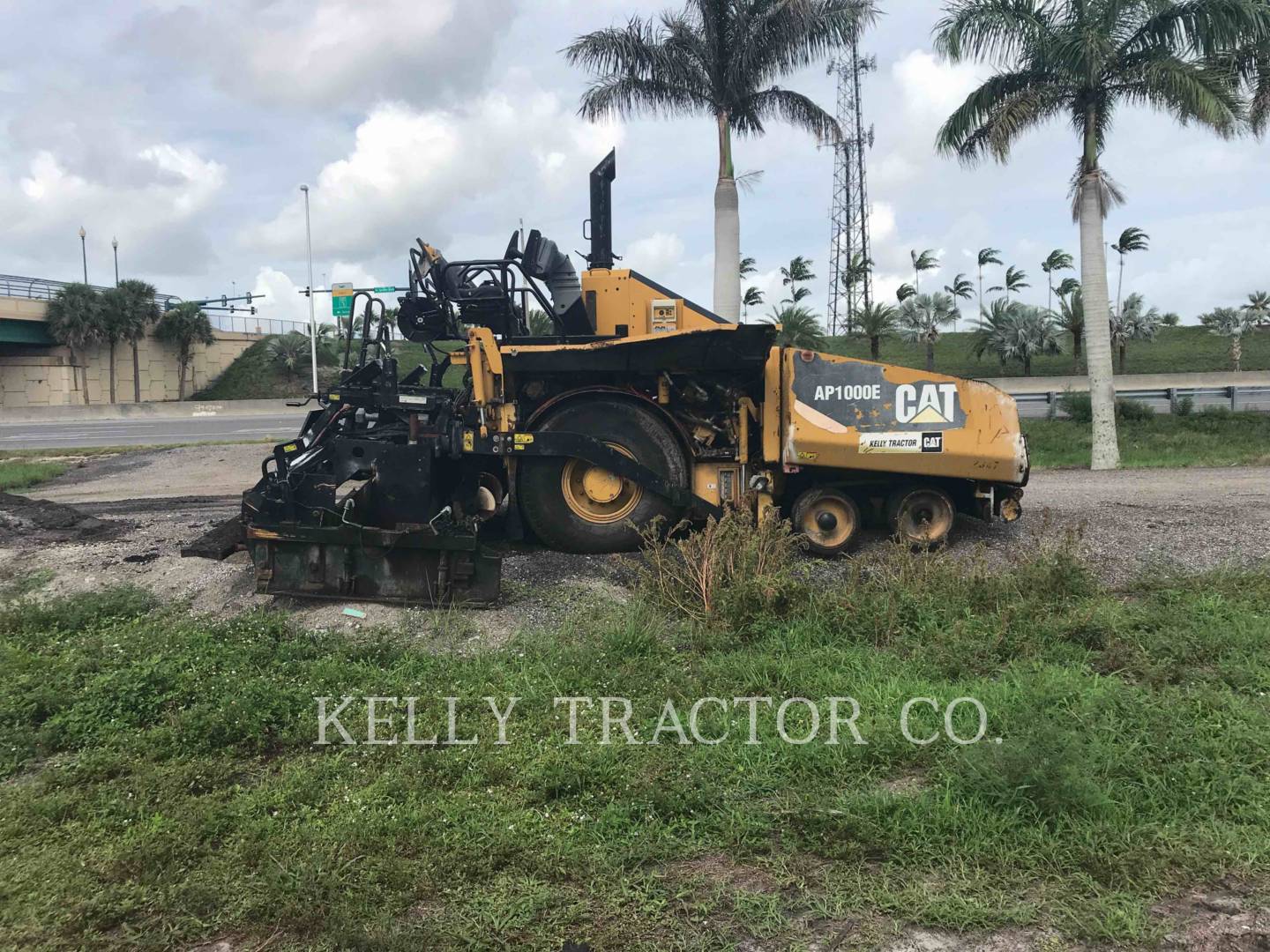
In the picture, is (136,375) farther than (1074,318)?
Yes

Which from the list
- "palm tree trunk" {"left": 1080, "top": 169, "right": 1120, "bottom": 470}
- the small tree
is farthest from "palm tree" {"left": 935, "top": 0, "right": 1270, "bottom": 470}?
the small tree

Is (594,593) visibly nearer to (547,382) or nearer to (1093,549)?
(547,382)

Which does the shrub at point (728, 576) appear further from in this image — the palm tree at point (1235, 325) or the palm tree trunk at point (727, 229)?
the palm tree at point (1235, 325)

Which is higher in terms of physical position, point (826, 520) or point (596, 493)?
point (596, 493)

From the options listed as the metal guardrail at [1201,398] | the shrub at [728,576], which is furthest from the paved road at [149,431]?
the metal guardrail at [1201,398]

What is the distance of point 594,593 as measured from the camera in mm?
6727

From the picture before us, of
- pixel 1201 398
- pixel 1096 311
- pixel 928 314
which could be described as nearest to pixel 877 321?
pixel 928 314

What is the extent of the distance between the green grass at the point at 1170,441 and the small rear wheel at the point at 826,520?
982cm

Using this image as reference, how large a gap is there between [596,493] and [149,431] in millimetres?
24153

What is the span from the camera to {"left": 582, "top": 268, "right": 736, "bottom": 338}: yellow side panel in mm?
8047

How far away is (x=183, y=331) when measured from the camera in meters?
49.6

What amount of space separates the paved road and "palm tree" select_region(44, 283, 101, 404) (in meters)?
15.9

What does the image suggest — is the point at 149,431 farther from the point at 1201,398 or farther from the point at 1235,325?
the point at 1235,325

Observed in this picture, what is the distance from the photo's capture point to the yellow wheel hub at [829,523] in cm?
786
